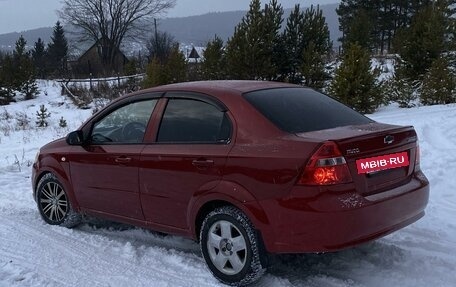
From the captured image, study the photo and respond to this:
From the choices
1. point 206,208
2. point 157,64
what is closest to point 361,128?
point 206,208

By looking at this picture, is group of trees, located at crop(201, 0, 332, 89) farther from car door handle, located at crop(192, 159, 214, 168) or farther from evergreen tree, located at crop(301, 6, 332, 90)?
car door handle, located at crop(192, 159, 214, 168)

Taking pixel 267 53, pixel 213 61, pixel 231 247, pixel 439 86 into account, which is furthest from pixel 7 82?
pixel 231 247

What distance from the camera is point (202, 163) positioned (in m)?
4.16

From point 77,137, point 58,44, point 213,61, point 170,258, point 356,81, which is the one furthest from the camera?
point 58,44

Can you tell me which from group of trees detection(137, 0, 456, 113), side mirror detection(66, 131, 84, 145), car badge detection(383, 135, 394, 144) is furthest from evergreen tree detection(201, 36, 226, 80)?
car badge detection(383, 135, 394, 144)

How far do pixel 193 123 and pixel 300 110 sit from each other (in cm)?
90

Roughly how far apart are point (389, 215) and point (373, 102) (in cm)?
1167

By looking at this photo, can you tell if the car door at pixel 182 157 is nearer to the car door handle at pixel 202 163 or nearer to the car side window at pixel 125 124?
the car door handle at pixel 202 163

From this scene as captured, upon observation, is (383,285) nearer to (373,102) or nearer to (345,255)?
(345,255)

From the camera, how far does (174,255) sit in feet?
15.5

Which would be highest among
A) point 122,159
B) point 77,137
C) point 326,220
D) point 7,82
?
point 77,137

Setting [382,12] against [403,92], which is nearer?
[403,92]

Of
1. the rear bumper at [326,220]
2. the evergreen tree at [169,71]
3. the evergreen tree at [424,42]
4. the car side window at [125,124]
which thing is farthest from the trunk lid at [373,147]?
the evergreen tree at [169,71]

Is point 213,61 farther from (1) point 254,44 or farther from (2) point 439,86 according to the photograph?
(2) point 439,86
